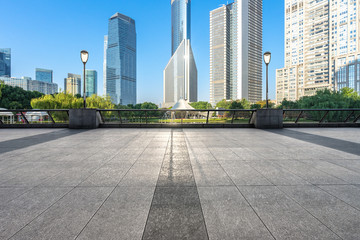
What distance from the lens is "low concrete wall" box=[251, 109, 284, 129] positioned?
11.9m

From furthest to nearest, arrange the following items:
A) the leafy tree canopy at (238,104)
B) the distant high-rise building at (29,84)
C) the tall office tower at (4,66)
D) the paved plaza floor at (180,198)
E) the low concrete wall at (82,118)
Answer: the tall office tower at (4,66), the distant high-rise building at (29,84), the leafy tree canopy at (238,104), the low concrete wall at (82,118), the paved plaza floor at (180,198)

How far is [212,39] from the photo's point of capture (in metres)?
191

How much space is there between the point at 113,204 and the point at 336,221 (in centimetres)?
266

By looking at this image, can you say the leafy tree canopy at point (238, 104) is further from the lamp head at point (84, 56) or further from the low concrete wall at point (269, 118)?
the lamp head at point (84, 56)

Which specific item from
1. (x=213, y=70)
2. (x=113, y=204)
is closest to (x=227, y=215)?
(x=113, y=204)

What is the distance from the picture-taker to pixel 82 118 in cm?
1181

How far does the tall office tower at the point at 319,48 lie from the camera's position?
113 m

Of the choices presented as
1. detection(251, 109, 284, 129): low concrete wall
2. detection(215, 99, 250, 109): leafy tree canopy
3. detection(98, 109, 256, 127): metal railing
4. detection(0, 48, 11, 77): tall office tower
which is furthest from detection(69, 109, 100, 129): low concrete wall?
detection(0, 48, 11, 77): tall office tower

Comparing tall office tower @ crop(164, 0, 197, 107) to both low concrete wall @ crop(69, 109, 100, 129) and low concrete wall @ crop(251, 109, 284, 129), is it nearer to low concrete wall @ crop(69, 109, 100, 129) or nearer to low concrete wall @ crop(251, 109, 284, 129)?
low concrete wall @ crop(69, 109, 100, 129)

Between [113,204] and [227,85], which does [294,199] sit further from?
[227,85]

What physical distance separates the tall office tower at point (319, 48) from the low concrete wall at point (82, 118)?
5651 inches

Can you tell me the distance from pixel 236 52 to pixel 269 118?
607 feet

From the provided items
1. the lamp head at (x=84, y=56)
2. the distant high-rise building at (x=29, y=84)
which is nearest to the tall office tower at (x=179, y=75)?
the distant high-rise building at (x=29, y=84)

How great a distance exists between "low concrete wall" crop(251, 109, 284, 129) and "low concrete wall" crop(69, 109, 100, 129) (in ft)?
35.8
